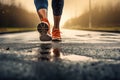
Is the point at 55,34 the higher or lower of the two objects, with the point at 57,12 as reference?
lower

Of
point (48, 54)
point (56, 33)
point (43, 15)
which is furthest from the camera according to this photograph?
point (56, 33)

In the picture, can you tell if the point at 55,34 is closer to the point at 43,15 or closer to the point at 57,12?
the point at 57,12

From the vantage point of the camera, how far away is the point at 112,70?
2.20m

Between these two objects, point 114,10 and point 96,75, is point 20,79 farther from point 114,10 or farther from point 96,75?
point 114,10

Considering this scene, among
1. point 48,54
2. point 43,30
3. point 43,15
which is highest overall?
point 43,15

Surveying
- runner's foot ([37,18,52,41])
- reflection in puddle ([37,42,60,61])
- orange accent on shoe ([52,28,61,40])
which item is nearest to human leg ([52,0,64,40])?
orange accent on shoe ([52,28,61,40])

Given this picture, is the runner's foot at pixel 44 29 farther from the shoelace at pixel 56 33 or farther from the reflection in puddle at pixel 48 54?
the reflection in puddle at pixel 48 54

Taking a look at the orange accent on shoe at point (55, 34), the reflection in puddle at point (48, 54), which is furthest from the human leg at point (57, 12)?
the reflection in puddle at point (48, 54)

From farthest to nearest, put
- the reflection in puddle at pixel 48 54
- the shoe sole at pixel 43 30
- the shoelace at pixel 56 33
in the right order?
1. the shoelace at pixel 56 33
2. the shoe sole at pixel 43 30
3. the reflection in puddle at pixel 48 54

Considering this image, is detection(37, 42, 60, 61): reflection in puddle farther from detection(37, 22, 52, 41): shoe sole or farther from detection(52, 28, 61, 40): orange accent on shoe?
detection(52, 28, 61, 40): orange accent on shoe

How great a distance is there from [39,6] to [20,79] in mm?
3923

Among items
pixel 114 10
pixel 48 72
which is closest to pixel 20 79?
pixel 48 72

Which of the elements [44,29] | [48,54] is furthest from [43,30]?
[48,54]

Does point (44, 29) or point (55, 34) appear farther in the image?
point (55, 34)
